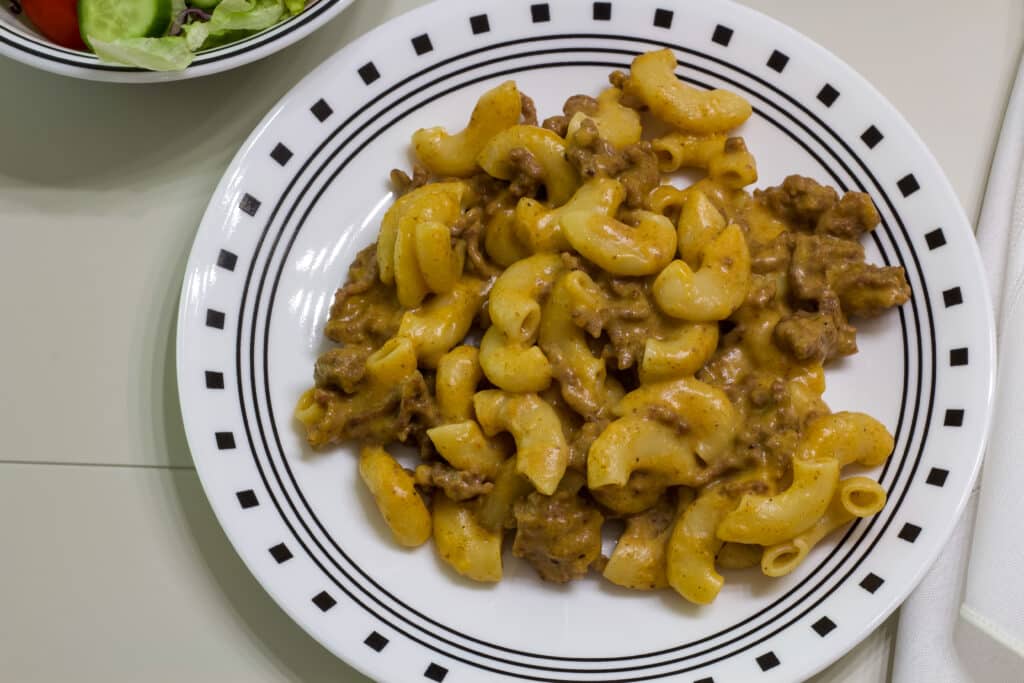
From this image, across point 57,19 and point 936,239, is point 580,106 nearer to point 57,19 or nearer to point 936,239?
point 936,239

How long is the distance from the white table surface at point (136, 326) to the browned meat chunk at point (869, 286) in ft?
1.36

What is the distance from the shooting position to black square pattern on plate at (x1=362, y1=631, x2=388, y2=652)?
5.23 ft

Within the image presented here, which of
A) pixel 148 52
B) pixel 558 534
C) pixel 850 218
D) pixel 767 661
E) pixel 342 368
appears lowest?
pixel 767 661

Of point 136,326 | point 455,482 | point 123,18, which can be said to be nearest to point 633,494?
point 455,482

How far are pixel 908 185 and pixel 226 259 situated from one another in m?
1.25

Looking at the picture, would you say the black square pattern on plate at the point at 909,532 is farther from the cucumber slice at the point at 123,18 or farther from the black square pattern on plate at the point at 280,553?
the cucumber slice at the point at 123,18

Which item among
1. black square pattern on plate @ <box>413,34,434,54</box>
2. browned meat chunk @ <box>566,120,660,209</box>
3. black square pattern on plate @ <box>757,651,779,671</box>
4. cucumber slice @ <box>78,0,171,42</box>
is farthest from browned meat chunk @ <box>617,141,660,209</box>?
cucumber slice @ <box>78,0,171,42</box>

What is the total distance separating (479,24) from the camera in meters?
1.81

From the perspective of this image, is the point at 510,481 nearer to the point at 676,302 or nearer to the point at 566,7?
the point at 676,302

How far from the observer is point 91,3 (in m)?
1.77

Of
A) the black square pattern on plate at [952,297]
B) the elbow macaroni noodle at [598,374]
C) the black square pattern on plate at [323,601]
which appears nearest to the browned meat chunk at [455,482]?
the elbow macaroni noodle at [598,374]

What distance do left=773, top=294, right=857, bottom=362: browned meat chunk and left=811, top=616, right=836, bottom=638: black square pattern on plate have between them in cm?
43

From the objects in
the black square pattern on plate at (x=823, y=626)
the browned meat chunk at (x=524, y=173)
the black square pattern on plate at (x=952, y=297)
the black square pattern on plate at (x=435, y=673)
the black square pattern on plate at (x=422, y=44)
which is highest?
the black square pattern on plate at (x=422, y=44)

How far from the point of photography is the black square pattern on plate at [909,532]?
1.58 metres
